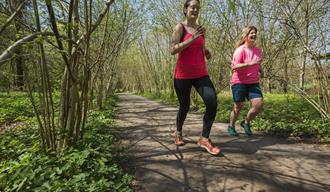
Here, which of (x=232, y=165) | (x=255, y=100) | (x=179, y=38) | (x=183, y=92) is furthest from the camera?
(x=255, y=100)

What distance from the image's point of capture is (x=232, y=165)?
122 inches

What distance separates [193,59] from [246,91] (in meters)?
1.41

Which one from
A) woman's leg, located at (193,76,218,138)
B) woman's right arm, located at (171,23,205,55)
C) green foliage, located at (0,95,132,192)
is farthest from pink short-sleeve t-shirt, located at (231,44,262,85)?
green foliage, located at (0,95,132,192)

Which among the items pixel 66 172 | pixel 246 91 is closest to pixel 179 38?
pixel 246 91

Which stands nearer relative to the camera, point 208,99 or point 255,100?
point 208,99

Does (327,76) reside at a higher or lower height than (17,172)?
higher

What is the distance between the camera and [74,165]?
2889 millimetres

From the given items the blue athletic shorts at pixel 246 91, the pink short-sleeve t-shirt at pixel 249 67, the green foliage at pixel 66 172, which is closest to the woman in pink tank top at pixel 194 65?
the pink short-sleeve t-shirt at pixel 249 67

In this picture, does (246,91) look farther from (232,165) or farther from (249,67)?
(232,165)

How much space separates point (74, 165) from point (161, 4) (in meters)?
11.7

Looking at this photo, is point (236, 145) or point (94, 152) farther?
point (236, 145)

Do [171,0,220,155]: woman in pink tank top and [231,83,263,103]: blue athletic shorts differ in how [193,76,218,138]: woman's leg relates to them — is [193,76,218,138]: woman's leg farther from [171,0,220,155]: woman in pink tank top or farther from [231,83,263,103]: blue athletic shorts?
[231,83,263,103]: blue athletic shorts

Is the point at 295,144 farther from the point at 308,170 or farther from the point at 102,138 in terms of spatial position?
the point at 102,138

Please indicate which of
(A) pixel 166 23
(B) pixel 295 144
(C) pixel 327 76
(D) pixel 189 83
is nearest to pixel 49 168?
(D) pixel 189 83
